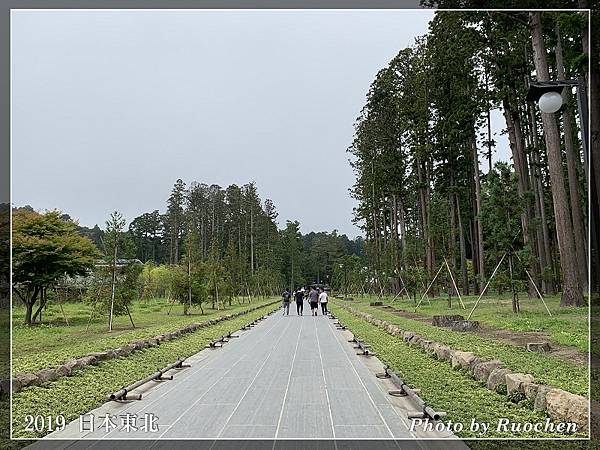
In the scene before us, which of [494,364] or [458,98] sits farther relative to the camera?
[458,98]

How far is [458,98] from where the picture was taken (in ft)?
77.8

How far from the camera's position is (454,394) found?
18.0ft

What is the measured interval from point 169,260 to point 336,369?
998 inches

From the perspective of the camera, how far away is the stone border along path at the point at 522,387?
13.6 ft

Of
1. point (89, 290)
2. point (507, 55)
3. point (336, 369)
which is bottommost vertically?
point (336, 369)

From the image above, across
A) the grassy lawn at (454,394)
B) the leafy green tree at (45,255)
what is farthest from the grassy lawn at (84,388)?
the leafy green tree at (45,255)

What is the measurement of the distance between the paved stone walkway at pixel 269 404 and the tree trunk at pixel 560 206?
6.92 meters

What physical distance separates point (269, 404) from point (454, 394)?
176 centimetres

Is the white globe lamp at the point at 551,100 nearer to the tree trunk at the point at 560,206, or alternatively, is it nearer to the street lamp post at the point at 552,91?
the street lamp post at the point at 552,91

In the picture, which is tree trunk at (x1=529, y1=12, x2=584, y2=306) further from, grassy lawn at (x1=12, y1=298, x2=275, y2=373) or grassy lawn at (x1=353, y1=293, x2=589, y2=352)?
grassy lawn at (x1=12, y1=298, x2=275, y2=373)

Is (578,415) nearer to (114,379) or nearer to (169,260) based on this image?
(114,379)

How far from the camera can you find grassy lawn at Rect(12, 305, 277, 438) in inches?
191

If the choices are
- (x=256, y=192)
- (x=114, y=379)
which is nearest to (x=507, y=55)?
(x=114, y=379)

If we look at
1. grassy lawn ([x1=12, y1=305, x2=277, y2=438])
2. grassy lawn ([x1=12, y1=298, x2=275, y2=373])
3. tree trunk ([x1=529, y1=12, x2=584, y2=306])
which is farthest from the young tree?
tree trunk ([x1=529, y1=12, x2=584, y2=306])
